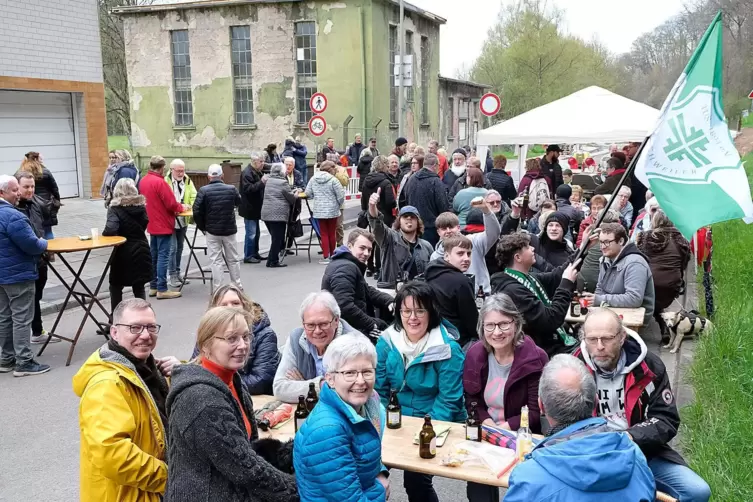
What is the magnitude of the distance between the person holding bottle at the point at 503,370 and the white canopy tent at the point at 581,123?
6.80 meters

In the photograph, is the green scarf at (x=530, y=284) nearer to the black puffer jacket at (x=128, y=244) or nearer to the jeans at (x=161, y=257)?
the black puffer jacket at (x=128, y=244)

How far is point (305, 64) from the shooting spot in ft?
84.3

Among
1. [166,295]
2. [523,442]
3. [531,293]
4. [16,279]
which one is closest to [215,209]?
[166,295]

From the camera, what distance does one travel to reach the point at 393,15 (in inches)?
1074

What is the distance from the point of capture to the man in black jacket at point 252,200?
13.1 m

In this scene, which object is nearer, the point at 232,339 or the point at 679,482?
the point at 232,339

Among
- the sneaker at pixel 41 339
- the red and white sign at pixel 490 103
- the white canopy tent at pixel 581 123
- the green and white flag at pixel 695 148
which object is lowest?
the sneaker at pixel 41 339

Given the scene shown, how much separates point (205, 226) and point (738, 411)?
25.6 ft

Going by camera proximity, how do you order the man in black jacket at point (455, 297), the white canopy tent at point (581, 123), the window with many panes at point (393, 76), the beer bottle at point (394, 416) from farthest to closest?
the window with many panes at point (393, 76)
the white canopy tent at point (581, 123)
the man in black jacket at point (455, 297)
the beer bottle at point (394, 416)

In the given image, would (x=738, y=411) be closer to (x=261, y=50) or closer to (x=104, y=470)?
(x=104, y=470)

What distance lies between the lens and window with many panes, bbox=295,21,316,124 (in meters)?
25.4

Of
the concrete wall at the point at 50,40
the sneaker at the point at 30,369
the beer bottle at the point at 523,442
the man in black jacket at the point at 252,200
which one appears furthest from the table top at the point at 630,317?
the concrete wall at the point at 50,40

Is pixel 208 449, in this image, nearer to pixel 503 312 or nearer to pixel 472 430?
pixel 472 430

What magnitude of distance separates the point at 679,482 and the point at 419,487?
5.27 feet
